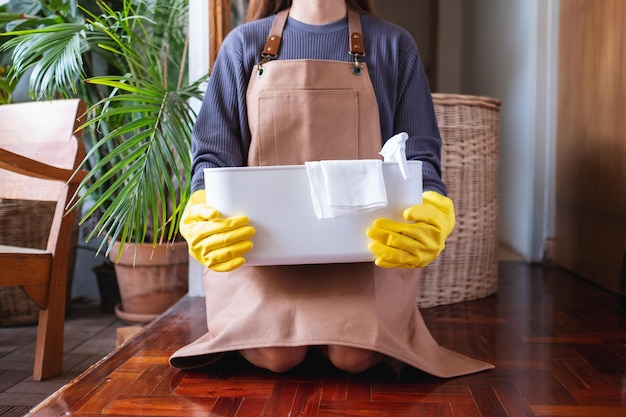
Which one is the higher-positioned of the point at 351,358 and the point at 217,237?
the point at 217,237

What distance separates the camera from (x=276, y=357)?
134 centimetres

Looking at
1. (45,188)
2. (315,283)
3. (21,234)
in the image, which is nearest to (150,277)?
(21,234)

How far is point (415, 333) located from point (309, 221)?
426 millimetres

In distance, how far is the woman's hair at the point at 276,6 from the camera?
1.57 m

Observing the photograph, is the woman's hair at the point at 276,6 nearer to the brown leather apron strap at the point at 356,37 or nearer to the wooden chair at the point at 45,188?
the brown leather apron strap at the point at 356,37

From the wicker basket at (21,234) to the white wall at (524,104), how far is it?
82.5 inches

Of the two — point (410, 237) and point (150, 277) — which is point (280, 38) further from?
point (150, 277)

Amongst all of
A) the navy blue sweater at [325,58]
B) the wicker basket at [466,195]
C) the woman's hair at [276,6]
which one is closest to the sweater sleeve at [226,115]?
the navy blue sweater at [325,58]

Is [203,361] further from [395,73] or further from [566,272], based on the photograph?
[566,272]

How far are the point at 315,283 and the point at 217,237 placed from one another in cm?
25

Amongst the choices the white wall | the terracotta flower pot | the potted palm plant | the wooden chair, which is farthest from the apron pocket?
the white wall

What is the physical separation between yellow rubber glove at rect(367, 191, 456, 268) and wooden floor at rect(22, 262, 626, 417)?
0.87ft

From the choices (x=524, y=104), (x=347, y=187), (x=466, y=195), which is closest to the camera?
(x=347, y=187)

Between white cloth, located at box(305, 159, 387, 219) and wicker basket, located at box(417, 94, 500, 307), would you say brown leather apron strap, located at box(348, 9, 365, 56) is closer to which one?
white cloth, located at box(305, 159, 387, 219)
